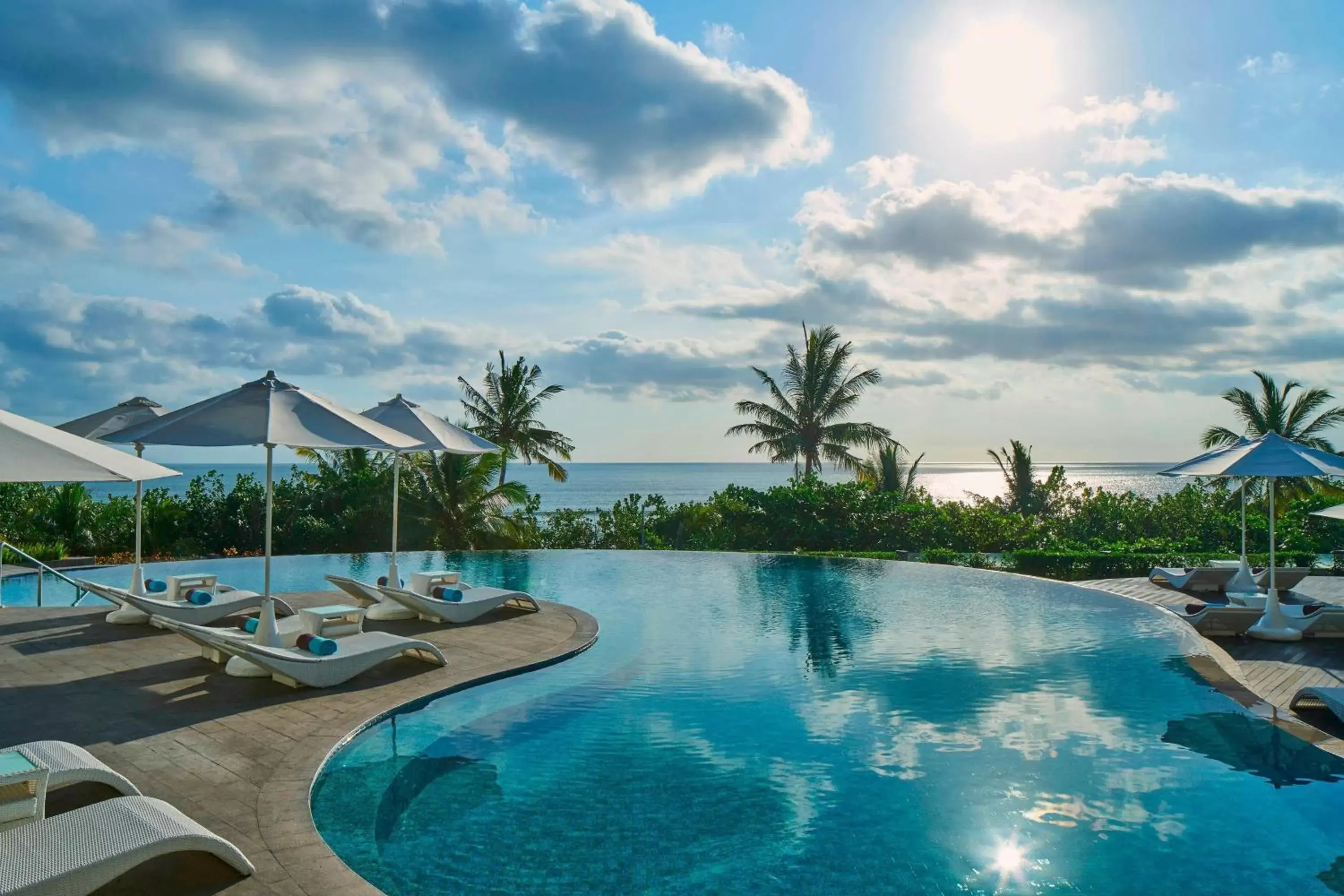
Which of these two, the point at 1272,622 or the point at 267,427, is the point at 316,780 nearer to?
the point at 267,427

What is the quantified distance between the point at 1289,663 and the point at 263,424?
1084 centimetres

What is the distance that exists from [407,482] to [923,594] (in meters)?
12.4

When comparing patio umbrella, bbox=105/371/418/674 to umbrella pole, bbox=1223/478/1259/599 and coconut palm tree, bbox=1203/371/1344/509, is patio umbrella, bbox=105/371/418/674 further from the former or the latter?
coconut palm tree, bbox=1203/371/1344/509

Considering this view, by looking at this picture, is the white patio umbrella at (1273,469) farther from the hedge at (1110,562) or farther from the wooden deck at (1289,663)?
the hedge at (1110,562)

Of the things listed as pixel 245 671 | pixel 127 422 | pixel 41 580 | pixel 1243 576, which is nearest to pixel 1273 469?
pixel 1243 576

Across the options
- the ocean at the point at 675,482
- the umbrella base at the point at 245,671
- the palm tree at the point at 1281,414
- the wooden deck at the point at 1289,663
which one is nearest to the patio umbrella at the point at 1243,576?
the wooden deck at the point at 1289,663

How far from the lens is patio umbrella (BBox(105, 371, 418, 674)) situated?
23.8ft

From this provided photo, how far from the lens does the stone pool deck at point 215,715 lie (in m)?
4.15

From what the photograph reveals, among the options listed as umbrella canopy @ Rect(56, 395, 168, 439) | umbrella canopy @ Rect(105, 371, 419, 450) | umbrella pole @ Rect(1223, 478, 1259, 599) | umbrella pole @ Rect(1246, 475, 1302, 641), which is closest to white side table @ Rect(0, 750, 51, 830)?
umbrella canopy @ Rect(105, 371, 419, 450)

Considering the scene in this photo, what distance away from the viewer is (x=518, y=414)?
26.2m

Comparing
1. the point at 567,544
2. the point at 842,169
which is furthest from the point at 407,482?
the point at 842,169

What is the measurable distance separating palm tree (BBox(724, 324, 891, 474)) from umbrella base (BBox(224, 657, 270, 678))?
21256 millimetres

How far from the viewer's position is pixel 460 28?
444 inches

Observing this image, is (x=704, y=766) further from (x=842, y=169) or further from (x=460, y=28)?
(x=842, y=169)
